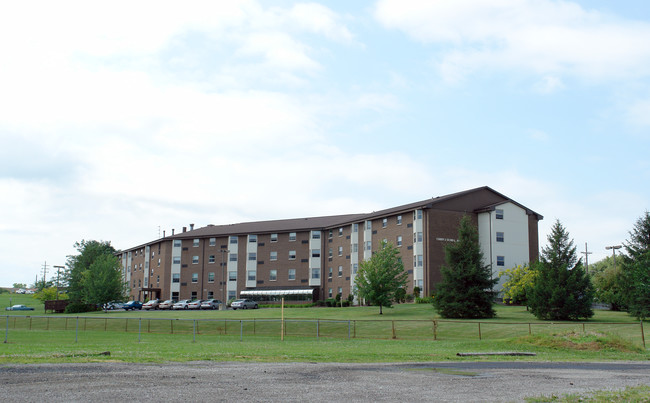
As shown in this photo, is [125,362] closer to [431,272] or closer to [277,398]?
[277,398]

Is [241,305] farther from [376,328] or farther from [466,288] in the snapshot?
[376,328]

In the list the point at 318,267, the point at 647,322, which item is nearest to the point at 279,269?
the point at 318,267

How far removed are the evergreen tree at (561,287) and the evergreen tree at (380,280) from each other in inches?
535

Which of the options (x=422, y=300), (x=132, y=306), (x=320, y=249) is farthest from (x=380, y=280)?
(x=132, y=306)

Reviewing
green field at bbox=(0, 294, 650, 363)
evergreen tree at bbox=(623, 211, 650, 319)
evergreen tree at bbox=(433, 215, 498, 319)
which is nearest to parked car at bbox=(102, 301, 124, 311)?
green field at bbox=(0, 294, 650, 363)

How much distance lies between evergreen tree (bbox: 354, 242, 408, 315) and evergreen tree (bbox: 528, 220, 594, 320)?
13587 millimetres

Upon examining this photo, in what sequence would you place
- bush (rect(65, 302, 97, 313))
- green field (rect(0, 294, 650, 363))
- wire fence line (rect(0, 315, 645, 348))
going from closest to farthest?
1. green field (rect(0, 294, 650, 363))
2. wire fence line (rect(0, 315, 645, 348))
3. bush (rect(65, 302, 97, 313))

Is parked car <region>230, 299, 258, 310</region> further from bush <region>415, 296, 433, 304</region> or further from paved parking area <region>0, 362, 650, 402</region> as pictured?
paved parking area <region>0, 362, 650, 402</region>

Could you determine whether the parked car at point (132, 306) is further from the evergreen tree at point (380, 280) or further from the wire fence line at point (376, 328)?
the evergreen tree at point (380, 280)

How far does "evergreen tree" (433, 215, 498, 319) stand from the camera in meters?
51.2

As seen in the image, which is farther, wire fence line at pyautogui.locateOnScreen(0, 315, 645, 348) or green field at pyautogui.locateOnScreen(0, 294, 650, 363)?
wire fence line at pyautogui.locateOnScreen(0, 315, 645, 348)

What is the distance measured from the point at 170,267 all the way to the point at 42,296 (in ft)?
142

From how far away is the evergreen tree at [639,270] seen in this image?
45.4 m

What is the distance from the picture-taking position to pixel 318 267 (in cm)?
8825
